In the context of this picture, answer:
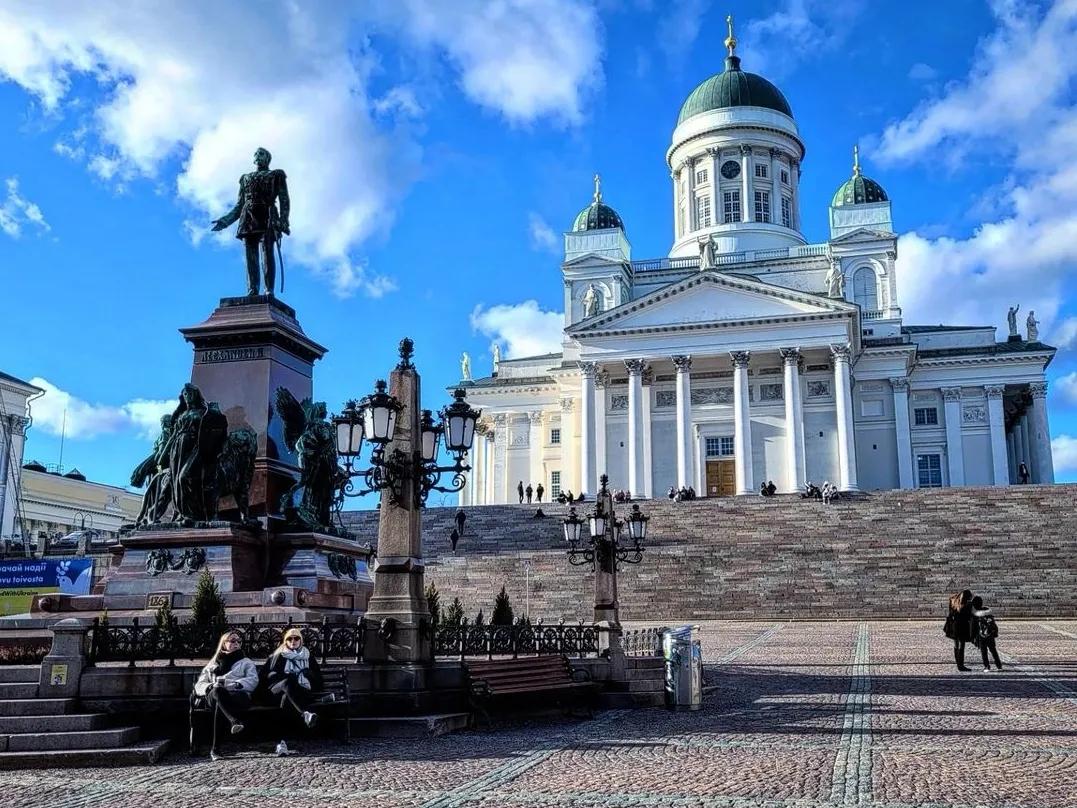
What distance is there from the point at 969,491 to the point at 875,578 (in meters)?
11.6

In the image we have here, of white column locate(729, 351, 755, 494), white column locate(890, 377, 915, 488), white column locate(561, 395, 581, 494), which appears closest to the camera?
white column locate(729, 351, 755, 494)

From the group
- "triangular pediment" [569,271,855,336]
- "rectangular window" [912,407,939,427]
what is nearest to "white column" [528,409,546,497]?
"triangular pediment" [569,271,855,336]

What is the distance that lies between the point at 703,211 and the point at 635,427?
22.8 m

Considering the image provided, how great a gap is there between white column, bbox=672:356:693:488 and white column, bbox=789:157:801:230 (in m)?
21.4

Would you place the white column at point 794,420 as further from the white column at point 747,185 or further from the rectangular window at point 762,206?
the rectangular window at point 762,206

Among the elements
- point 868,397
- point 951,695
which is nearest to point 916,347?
point 868,397

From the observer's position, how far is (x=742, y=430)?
5906 cm

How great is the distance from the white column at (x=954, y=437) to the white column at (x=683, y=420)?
49.5 feet

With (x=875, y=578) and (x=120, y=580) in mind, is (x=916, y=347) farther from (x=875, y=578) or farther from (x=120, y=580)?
(x=120, y=580)

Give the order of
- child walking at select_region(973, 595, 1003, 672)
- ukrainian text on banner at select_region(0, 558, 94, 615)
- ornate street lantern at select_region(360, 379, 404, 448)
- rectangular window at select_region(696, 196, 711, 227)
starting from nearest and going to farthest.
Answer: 1. ornate street lantern at select_region(360, 379, 404, 448)
2. child walking at select_region(973, 595, 1003, 672)
3. ukrainian text on banner at select_region(0, 558, 94, 615)
4. rectangular window at select_region(696, 196, 711, 227)

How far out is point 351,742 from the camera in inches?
457

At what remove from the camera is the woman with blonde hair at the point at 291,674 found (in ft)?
36.6

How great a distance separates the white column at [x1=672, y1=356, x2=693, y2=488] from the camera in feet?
196

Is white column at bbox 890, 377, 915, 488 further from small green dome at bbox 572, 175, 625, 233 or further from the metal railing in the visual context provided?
the metal railing
